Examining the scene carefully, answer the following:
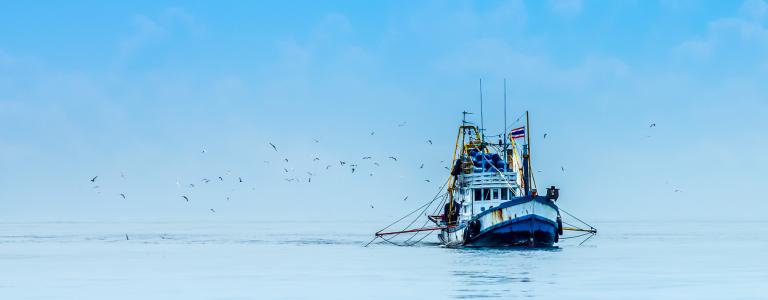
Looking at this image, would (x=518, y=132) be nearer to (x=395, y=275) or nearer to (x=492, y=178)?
(x=492, y=178)

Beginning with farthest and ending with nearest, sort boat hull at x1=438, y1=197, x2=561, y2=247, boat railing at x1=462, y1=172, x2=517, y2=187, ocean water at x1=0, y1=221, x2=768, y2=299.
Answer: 1. boat railing at x1=462, y1=172, x2=517, y2=187
2. boat hull at x1=438, y1=197, x2=561, y2=247
3. ocean water at x1=0, y1=221, x2=768, y2=299

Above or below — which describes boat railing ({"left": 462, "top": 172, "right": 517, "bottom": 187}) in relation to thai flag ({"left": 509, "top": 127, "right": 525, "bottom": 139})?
below

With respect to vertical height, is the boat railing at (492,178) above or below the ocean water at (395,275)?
above

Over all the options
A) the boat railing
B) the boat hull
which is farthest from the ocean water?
the boat railing

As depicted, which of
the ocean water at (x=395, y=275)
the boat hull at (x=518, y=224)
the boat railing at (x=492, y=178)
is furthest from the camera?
the boat railing at (x=492, y=178)

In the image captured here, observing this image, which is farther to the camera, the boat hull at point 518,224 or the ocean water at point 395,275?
the boat hull at point 518,224

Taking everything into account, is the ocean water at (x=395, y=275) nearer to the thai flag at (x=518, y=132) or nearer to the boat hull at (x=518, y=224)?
the boat hull at (x=518, y=224)

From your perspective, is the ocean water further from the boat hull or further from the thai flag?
the thai flag

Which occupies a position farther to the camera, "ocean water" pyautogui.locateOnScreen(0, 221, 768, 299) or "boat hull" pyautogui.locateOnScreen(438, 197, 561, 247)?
"boat hull" pyautogui.locateOnScreen(438, 197, 561, 247)

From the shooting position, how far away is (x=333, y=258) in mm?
82812

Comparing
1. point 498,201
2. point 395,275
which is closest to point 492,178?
point 498,201

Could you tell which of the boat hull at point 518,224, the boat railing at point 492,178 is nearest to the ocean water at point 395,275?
the boat hull at point 518,224

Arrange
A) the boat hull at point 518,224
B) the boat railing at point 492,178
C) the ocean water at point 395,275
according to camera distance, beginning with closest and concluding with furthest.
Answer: the ocean water at point 395,275
the boat hull at point 518,224
the boat railing at point 492,178

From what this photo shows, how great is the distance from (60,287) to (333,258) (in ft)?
108
